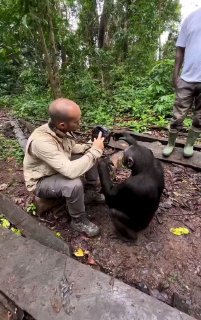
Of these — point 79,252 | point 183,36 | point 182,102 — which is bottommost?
point 79,252

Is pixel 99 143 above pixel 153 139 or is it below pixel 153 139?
above

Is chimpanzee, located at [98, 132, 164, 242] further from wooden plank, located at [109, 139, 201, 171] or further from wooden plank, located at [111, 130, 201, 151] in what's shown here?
wooden plank, located at [111, 130, 201, 151]

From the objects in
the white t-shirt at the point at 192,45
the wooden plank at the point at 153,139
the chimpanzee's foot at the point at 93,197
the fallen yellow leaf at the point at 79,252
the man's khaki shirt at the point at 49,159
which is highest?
the white t-shirt at the point at 192,45

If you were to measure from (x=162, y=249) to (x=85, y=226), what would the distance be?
95 cm

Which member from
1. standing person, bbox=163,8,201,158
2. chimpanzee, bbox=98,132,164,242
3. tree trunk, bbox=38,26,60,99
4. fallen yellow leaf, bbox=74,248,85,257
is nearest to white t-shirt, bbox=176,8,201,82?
standing person, bbox=163,8,201,158

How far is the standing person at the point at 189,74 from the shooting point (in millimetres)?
3926

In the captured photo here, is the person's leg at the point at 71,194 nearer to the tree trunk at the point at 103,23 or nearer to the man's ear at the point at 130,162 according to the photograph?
the man's ear at the point at 130,162

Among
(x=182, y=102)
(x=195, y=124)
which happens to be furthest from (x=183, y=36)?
(x=195, y=124)

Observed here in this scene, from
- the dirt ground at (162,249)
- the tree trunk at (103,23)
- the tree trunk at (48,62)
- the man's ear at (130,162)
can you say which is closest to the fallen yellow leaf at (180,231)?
the dirt ground at (162,249)

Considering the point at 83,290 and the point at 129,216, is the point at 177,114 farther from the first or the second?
the point at 83,290

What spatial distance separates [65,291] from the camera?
8.33 feet

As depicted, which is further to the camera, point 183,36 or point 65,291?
point 183,36

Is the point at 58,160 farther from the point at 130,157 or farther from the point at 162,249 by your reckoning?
Answer: the point at 162,249

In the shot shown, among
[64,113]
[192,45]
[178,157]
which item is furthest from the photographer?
[178,157]
